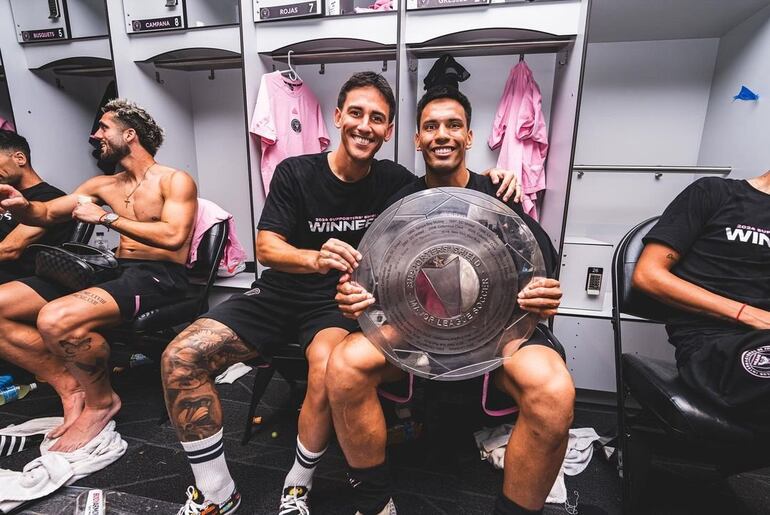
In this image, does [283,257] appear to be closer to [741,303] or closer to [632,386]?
[632,386]

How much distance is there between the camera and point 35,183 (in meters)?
2.00

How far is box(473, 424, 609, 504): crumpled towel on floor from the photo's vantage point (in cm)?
142

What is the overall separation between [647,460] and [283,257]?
1320 mm

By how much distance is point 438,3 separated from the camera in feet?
5.73

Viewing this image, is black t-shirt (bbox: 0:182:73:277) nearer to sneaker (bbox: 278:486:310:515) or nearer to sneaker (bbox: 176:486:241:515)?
sneaker (bbox: 176:486:241:515)

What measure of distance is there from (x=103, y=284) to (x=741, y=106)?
3017mm

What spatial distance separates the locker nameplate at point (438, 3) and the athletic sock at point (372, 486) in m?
1.92

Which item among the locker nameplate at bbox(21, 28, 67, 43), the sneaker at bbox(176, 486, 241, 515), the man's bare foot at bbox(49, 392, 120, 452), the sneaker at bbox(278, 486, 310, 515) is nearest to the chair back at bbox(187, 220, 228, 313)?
the man's bare foot at bbox(49, 392, 120, 452)

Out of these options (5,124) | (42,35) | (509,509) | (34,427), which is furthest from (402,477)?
(5,124)

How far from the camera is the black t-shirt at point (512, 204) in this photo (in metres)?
1.12

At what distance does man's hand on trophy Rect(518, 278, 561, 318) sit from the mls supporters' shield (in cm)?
2

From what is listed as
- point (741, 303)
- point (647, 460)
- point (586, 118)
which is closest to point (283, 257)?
point (647, 460)

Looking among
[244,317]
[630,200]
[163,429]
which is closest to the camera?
[244,317]

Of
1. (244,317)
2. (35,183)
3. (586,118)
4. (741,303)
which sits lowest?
(244,317)
